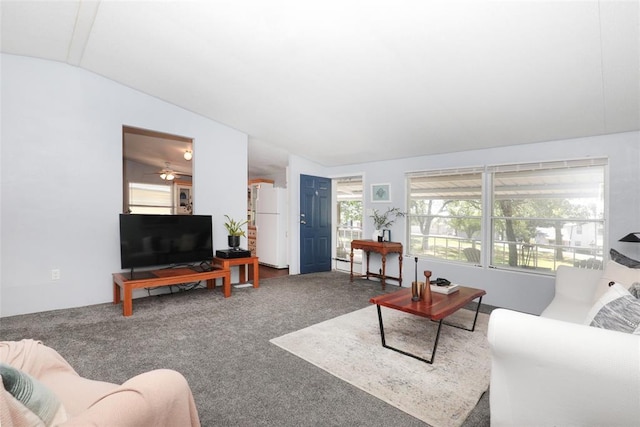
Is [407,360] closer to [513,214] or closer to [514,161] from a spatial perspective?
[513,214]

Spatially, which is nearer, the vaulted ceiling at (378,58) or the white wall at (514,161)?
the vaulted ceiling at (378,58)

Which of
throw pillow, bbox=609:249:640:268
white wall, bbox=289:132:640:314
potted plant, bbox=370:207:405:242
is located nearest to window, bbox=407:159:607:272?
white wall, bbox=289:132:640:314

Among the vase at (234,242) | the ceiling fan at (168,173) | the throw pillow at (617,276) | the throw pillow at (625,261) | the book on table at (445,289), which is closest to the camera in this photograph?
the throw pillow at (617,276)

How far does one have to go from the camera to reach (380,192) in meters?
5.25

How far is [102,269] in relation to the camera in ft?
12.3

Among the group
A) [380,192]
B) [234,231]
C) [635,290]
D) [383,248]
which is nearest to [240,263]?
[234,231]

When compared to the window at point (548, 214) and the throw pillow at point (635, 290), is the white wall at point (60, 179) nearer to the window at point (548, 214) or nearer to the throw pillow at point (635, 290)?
the window at point (548, 214)

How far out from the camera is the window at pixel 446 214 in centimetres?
429

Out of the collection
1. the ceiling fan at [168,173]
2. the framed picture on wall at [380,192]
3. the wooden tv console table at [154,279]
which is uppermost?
the ceiling fan at [168,173]

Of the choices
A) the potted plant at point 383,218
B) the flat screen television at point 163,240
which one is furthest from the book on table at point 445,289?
the flat screen television at point 163,240

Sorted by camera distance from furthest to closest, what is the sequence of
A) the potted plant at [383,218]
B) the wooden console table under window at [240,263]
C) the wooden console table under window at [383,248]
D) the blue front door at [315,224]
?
the blue front door at [315,224], the potted plant at [383,218], the wooden console table under window at [383,248], the wooden console table under window at [240,263]

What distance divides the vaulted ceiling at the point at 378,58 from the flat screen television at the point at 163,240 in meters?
1.64

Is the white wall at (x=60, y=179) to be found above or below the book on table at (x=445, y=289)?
above

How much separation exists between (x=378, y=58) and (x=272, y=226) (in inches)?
169
